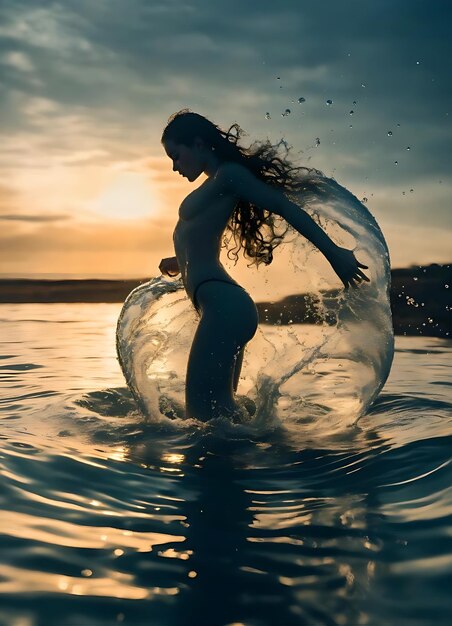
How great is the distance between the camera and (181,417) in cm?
538

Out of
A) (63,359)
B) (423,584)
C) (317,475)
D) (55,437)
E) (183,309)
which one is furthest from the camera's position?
(63,359)

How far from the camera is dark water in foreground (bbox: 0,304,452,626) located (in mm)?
2338

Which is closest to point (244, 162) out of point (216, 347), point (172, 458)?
point (216, 347)

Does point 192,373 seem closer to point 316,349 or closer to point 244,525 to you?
point 316,349

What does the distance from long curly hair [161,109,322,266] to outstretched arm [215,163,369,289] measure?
0.76 feet

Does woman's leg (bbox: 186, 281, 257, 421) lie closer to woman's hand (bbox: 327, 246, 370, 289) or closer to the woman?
the woman

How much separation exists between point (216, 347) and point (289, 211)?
1.02m

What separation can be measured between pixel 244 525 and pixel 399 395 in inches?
149

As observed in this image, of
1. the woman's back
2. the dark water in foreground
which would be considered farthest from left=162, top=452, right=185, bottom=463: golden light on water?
the woman's back

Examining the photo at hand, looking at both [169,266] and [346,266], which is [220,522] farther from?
[169,266]

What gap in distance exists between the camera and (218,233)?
16.8ft

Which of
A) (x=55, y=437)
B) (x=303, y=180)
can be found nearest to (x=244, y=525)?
(x=55, y=437)

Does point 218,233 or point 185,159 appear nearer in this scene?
point 218,233

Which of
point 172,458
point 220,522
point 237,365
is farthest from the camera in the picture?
point 237,365
